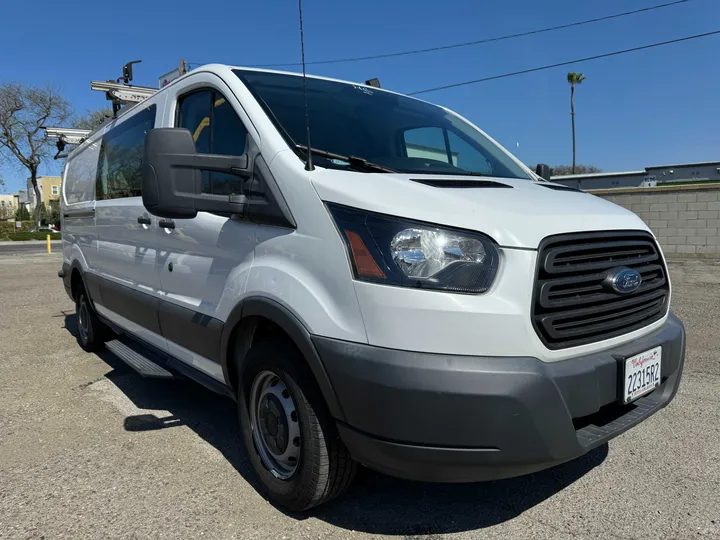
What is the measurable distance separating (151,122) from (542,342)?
306cm

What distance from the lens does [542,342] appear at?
1.94 m

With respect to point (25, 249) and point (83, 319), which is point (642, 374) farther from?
point (25, 249)

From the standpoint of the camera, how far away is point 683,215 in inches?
589

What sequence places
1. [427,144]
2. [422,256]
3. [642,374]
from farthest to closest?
1. [427,144]
2. [642,374]
3. [422,256]

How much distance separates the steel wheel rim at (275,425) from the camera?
7.88ft

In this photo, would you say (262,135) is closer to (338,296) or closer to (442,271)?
(338,296)

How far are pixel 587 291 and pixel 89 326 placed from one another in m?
5.03

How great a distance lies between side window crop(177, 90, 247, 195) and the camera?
2.67 meters

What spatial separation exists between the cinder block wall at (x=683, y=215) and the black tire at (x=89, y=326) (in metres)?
14.8

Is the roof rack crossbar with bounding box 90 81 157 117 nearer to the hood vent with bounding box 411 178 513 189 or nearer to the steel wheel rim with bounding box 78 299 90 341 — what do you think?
the steel wheel rim with bounding box 78 299 90 341

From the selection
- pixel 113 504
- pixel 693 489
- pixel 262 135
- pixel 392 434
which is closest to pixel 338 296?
pixel 392 434

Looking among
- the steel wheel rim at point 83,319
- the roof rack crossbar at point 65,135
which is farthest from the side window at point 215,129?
the roof rack crossbar at point 65,135

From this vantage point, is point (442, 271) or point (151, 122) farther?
point (151, 122)

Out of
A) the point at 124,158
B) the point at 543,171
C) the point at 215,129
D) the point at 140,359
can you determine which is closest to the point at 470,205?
the point at 215,129
